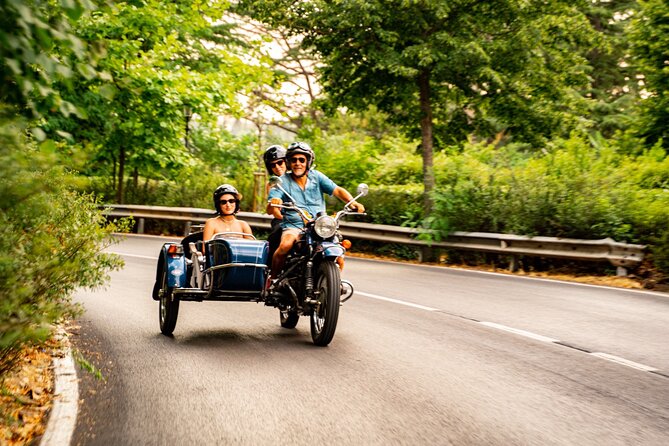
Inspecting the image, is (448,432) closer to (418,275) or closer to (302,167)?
(302,167)

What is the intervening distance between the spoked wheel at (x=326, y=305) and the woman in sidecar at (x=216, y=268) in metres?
0.67

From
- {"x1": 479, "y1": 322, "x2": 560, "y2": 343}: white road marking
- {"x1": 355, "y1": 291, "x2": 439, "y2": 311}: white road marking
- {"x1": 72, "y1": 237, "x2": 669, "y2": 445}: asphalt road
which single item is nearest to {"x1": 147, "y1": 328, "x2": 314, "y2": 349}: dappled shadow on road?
{"x1": 72, "y1": 237, "x2": 669, "y2": 445}: asphalt road

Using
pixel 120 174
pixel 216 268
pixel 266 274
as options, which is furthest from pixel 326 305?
pixel 120 174

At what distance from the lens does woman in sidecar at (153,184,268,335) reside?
8.29m

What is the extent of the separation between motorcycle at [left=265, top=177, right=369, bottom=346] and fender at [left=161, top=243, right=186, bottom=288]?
879mm

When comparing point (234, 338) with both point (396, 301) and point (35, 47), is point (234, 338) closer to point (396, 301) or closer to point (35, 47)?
point (396, 301)

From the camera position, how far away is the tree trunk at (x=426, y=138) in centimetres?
1981

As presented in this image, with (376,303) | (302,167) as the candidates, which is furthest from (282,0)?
(302,167)

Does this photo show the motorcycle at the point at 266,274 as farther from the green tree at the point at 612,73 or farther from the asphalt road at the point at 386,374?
the green tree at the point at 612,73

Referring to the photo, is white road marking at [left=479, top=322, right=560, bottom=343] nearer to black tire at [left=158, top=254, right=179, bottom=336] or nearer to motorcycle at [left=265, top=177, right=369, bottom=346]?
motorcycle at [left=265, top=177, right=369, bottom=346]

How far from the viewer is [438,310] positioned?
35.5ft

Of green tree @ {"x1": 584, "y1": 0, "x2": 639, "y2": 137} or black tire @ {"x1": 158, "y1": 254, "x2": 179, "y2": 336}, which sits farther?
green tree @ {"x1": 584, "y1": 0, "x2": 639, "y2": 137}

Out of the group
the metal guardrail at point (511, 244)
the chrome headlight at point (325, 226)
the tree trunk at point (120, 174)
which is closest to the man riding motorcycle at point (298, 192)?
the chrome headlight at point (325, 226)

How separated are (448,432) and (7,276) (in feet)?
9.03
